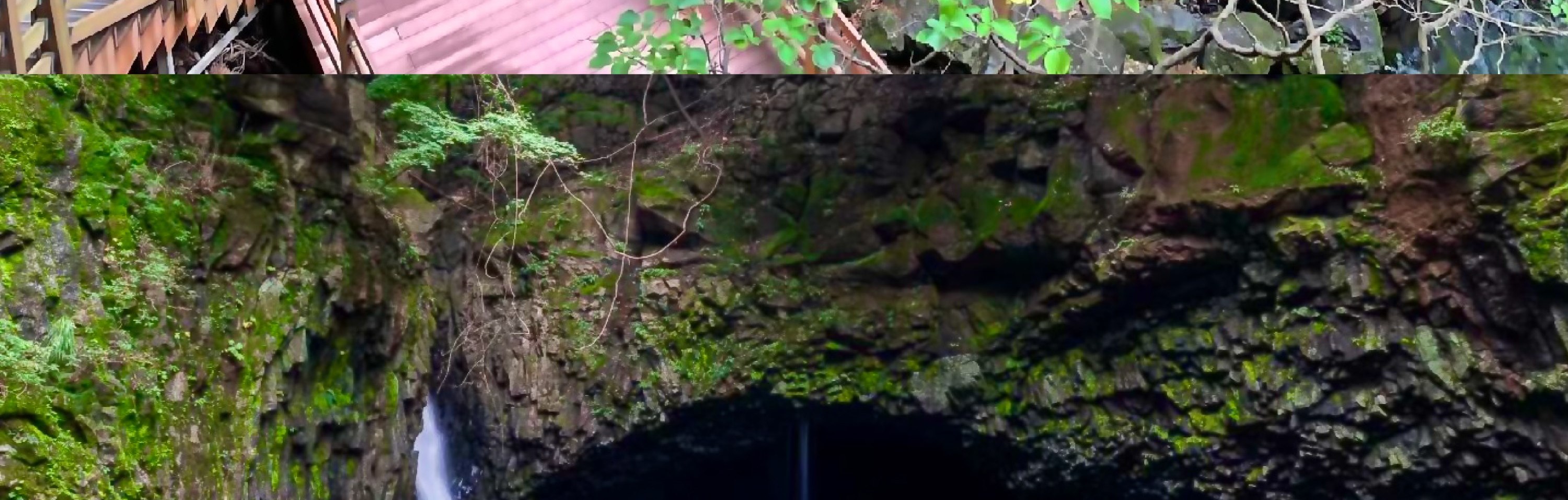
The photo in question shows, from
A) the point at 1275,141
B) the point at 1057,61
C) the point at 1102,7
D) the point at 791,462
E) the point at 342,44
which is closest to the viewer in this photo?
the point at 1102,7

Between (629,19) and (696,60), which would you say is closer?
(629,19)

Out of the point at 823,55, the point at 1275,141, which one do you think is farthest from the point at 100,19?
the point at 1275,141

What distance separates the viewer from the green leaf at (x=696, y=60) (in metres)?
1.72

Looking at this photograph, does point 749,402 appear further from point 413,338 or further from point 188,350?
point 188,350

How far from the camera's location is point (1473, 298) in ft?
6.53

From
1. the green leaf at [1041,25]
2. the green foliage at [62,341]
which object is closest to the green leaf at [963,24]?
the green leaf at [1041,25]

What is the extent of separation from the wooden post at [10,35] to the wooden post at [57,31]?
3 cm

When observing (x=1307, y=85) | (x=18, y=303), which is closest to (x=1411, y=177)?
(x=1307, y=85)

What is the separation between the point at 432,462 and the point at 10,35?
107 centimetres

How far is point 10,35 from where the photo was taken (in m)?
1.28

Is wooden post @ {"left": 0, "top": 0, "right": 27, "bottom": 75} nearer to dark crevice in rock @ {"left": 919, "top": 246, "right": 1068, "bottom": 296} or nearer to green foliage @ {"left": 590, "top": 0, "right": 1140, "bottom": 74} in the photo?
green foliage @ {"left": 590, "top": 0, "right": 1140, "bottom": 74}

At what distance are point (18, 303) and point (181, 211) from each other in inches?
10.5

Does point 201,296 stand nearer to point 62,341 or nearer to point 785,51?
point 62,341

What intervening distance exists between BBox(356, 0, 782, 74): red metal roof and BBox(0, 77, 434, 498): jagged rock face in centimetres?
14
